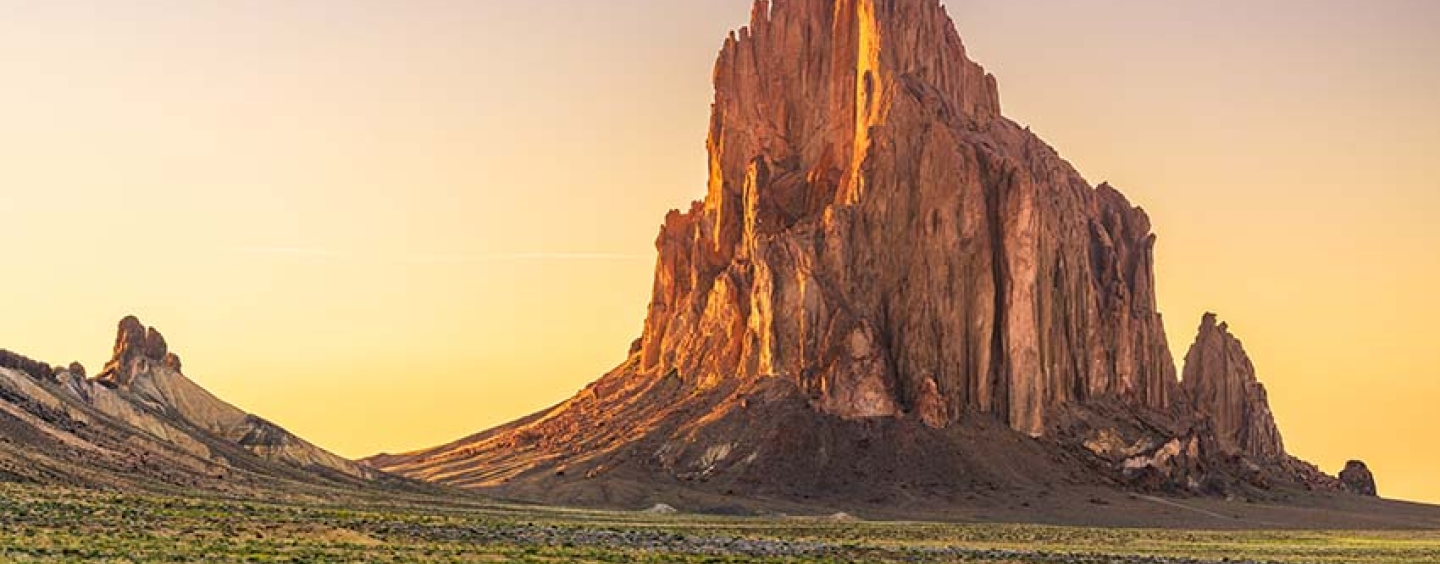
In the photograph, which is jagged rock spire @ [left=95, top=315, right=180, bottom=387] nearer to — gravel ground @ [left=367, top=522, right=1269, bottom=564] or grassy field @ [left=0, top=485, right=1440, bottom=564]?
grassy field @ [left=0, top=485, right=1440, bottom=564]

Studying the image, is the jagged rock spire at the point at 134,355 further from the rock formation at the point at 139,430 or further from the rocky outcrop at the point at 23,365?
the rocky outcrop at the point at 23,365

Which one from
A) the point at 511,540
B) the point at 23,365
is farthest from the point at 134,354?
the point at 511,540

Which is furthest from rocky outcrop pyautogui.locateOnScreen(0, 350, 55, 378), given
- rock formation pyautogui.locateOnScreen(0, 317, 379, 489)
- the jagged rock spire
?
the jagged rock spire

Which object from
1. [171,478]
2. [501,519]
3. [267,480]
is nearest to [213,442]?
[267,480]

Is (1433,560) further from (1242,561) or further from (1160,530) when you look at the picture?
(1160,530)

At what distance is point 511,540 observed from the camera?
89.4 meters

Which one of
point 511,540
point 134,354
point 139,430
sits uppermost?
point 134,354

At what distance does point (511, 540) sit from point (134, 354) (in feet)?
313

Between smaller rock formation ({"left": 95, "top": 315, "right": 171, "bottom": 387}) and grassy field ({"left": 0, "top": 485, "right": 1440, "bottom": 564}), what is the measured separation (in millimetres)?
43614

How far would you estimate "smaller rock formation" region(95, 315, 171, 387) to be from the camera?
170500 mm

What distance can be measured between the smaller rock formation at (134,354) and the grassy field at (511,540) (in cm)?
4361

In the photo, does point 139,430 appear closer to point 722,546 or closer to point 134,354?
point 134,354

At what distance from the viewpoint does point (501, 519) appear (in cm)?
11975

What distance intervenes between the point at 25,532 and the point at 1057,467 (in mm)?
144341
